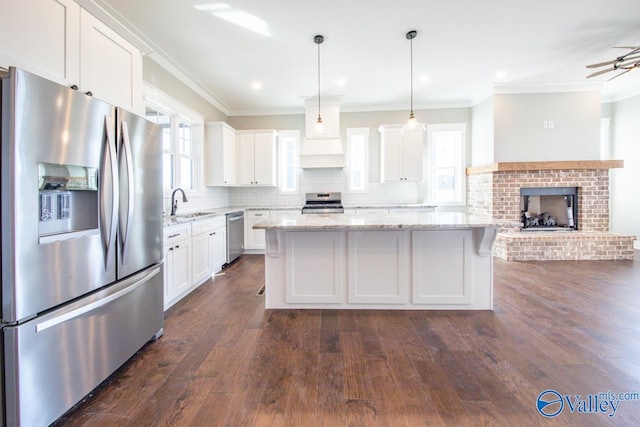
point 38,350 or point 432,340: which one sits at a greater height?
point 38,350

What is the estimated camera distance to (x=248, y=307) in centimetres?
296

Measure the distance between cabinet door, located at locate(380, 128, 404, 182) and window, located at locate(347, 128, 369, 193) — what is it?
1.36ft

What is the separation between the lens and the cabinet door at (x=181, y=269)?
9.89 feet

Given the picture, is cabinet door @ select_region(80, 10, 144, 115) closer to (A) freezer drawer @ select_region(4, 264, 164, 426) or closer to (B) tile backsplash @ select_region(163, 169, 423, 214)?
(A) freezer drawer @ select_region(4, 264, 164, 426)

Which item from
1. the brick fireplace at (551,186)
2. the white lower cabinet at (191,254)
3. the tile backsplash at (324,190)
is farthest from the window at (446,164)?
the white lower cabinet at (191,254)

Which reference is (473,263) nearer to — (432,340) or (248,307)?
(432,340)

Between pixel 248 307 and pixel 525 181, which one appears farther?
pixel 525 181

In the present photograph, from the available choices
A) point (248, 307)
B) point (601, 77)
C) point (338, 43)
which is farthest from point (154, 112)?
point (601, 77)

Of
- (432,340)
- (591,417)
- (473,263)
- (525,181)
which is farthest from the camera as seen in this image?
(525,181)

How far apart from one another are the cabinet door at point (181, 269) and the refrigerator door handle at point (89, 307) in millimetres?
970

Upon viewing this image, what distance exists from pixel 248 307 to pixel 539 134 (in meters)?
5.71

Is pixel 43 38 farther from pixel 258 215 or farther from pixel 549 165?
pixel 549 165

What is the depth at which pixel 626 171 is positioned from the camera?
5.55 metres

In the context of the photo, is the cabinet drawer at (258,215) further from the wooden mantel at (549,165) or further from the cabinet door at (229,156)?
the wooden mantel at (549,165)
